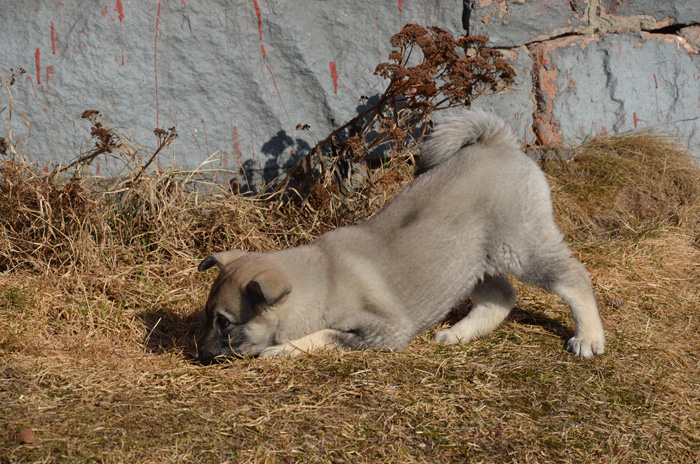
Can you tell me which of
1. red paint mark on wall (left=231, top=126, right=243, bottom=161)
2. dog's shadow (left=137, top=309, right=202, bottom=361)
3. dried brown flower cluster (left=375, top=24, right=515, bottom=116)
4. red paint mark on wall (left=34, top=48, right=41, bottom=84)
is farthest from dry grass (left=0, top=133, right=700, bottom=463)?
red paint mark on wall (left=34, top=48, right=41, bottom=84)

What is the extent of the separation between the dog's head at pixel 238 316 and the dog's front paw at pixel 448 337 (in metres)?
0.99

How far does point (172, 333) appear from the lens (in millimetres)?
4035

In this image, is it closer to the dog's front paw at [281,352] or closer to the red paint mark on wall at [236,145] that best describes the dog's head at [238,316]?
the dog's front paw at [281,352]

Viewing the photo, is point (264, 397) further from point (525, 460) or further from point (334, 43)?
point (334, 43)

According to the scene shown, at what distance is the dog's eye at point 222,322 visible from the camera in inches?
139

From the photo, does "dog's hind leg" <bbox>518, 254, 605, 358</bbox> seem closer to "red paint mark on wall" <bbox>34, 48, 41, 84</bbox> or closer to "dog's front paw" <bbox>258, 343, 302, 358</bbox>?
"dog's front paw" <bbox>258, 343, 302, 358</bbox>

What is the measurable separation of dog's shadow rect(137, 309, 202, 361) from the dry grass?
0.05 feet

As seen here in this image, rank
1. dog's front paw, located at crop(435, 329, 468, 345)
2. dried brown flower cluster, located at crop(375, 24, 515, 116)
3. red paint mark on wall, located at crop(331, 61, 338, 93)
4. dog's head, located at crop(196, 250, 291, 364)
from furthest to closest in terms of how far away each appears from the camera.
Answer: red paint mark on wall, located at crop(331, 61, 338, 93) → dried brown flower cluster, located at crop(375, 24, 515, 116) → dog's front paw, located at crop(435, 329, 468, 345) → dog's head, located at crop(196, 250, 291, 364)

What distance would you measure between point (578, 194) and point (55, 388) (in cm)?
411

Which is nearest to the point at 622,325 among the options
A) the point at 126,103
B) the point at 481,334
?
the point at 481,334

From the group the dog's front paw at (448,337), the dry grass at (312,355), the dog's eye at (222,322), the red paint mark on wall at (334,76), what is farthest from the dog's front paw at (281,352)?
the red paint mark on wall at (334,76)

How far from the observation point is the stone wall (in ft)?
16.2

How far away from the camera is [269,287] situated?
3287 millimetres

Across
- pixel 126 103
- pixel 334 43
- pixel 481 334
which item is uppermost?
pixel 334 43
